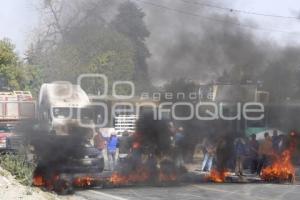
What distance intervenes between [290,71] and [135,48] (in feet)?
17.2

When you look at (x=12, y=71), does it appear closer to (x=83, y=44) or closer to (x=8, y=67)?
(x=8, y=67)

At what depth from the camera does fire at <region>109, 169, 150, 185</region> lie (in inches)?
604

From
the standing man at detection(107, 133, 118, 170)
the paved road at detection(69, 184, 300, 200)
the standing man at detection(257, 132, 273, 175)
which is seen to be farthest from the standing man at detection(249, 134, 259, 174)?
the standing man at detection(107, 133, 118, 170)

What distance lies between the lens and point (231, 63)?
1898 centimetres

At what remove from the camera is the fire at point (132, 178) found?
1533 centimetres

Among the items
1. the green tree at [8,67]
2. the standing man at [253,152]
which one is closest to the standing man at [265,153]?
the standing man at [253,152]

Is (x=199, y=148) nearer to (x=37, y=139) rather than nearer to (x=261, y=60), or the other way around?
(x=261, y=60)

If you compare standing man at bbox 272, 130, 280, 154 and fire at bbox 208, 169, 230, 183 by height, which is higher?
standing man at bbox 272, 130, 280, 154

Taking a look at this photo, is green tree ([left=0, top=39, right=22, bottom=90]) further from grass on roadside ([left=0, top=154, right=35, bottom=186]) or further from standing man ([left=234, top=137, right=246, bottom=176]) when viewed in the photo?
grass on roadside ([left=0, top=154, right=35, bottom=186])

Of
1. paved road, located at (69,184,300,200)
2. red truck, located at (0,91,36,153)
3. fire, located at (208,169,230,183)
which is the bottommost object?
paved road, located at (69,184,300,200)

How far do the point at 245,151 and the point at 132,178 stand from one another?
3981 millimetres

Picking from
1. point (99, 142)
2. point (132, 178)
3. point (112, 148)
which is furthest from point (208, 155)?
point (132, 178)

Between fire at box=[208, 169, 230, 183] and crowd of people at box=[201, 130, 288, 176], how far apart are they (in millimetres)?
240

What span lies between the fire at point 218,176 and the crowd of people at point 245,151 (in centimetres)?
24
